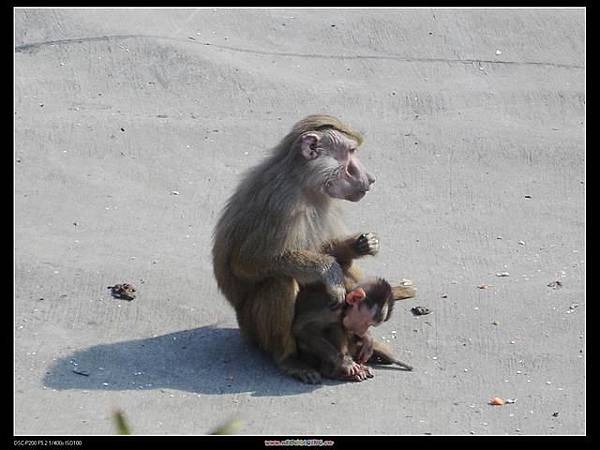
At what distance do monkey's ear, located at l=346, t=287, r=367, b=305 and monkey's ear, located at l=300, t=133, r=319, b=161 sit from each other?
0.87 m

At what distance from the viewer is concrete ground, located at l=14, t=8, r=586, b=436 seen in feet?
24.1

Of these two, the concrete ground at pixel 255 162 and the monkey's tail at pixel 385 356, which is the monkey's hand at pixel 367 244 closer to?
the monkey's tail at pixel 385 356

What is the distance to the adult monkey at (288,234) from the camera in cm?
744

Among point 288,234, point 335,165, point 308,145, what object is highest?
point 308,145

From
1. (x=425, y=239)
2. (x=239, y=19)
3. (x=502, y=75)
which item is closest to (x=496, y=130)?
(x=502, y=75)

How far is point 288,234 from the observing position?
7492 millimetres

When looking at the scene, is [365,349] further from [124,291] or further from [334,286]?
[124,291]

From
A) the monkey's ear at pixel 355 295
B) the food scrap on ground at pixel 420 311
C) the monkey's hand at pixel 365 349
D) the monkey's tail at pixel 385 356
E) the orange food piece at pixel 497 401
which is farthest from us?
the food scrap on ground at pixel 420 311

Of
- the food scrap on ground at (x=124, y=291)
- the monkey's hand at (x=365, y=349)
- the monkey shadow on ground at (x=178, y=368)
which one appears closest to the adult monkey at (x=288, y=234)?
the monkey shadow on ground at (x=178, y=368)

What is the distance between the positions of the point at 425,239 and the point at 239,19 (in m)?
4.68

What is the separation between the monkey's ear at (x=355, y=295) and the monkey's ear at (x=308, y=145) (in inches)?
34.3

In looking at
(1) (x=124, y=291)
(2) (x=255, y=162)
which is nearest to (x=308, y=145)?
(1) (x=124, y=291)

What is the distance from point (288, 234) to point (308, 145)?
582mm

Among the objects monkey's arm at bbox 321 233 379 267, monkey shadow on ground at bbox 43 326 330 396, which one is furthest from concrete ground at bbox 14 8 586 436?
monkey's arm at bbox 321 233 379 267
